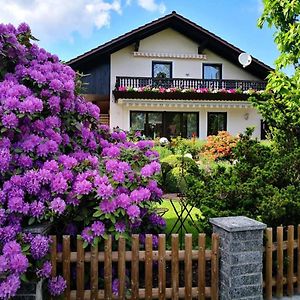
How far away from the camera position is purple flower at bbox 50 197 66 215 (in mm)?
3550

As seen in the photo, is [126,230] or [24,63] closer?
[126,230]

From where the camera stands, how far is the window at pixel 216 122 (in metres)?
23.3

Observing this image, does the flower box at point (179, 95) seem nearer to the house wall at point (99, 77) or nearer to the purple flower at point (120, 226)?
the house wall at point (99, 77)

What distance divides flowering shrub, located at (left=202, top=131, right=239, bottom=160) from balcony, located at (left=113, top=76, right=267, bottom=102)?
3.93 m

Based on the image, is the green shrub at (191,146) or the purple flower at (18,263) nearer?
the purple flower at (18,263)

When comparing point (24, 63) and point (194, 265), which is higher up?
point (24, 63)

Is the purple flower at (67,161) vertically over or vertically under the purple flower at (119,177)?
over

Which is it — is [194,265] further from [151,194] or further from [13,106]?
[13,106]

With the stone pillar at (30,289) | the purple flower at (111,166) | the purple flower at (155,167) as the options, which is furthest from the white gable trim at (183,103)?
the stone pillar at (30,289)

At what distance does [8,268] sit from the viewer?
315 centimetres

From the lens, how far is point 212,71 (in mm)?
23328

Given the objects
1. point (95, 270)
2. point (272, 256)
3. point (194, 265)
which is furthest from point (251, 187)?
point (95, 270)

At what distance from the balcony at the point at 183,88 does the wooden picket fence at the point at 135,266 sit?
56.4 feet

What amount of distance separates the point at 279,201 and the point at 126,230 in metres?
1.81
